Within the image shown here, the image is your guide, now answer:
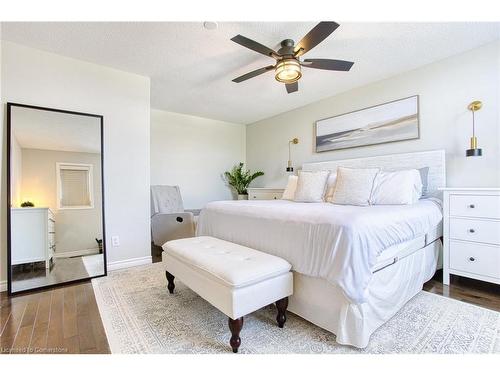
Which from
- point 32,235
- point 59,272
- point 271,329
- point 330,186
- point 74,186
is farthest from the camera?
point 330,186

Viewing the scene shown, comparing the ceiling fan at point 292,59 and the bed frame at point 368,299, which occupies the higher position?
the ceiling fan at point 292,59

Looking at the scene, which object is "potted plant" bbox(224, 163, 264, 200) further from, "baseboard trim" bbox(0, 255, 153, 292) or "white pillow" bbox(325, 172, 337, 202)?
"baseboard trim" bbox(0, 255, 153, 292)

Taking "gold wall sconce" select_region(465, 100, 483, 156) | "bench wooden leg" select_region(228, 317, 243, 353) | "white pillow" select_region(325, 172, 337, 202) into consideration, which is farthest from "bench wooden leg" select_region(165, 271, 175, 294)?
"gold wall sconce" select_region(465, 100, 483, 156)

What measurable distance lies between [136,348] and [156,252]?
7.89ft

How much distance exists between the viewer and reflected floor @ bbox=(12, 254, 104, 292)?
2289 mm

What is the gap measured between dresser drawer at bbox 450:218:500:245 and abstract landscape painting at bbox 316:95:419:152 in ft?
3.85

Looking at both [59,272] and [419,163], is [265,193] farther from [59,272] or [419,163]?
[59,272]

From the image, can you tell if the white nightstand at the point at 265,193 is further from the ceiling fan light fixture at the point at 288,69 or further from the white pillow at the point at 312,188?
the ceiling fan light fixture at the point at 288,69

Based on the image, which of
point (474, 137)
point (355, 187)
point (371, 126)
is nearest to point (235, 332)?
point (355, 187)

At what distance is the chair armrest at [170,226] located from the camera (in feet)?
12.4

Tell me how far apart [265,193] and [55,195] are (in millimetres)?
3201

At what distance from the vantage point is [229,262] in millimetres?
1557

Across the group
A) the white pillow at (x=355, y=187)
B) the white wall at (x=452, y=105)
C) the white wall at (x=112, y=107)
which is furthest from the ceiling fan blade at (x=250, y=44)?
the white wall at (x=452, y=105)
